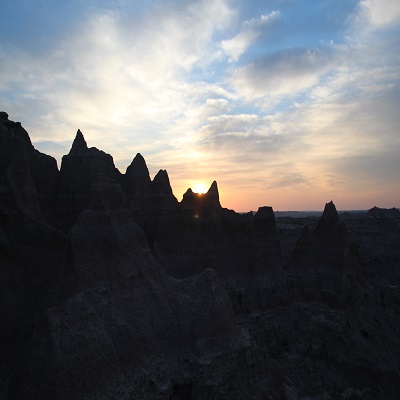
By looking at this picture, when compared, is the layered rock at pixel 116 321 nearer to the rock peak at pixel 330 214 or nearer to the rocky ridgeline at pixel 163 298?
the rocky ridgeline at pixel 163 298

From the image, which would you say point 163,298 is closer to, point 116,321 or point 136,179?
point 116,321

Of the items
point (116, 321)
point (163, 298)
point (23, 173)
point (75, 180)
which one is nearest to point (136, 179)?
point (75, 180)

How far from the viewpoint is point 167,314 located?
80.7 feet

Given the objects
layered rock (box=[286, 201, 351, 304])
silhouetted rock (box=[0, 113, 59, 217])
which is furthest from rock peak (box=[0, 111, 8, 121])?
layered rock (box=[286, 201, 351, 304])

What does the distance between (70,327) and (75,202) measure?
17.8 metres

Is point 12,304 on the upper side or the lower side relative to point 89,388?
upper

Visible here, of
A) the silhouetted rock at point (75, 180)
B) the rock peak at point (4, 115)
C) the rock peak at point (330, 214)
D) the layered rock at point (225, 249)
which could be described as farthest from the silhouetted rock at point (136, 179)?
the rock peak at point (330, 214)

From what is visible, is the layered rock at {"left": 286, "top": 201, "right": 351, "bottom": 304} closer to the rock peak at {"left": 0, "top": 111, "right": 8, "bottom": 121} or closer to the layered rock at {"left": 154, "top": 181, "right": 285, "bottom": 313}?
the layered rock at {"left": 154, "top": 181, "right": 285, "bottom": 313}

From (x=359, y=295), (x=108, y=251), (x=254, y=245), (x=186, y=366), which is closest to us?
(x=186, y=366)

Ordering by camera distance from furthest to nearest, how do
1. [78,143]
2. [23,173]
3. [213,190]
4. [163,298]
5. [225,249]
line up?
[213,190]
[225,249]
[78,143]
[23,173]
[163,298]

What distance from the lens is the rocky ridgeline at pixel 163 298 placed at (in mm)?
19469

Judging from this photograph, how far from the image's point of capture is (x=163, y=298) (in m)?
25.3

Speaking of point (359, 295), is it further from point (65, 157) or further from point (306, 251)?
point (65, 157)

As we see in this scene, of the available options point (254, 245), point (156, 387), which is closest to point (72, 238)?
point (156, 387)
